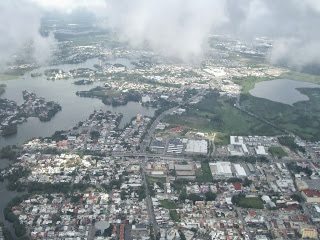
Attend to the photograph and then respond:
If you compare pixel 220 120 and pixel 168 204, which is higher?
pixel 168 204

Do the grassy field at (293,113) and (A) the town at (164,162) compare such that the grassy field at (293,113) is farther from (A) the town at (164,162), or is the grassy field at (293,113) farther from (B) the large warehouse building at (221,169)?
(B) the large warehouse building at (221,169)

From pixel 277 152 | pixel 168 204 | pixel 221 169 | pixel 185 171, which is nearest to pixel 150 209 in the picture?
pixel 168 204

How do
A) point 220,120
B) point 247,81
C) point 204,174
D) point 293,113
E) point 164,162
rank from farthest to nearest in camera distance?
1. point 247,81
2. point 293,113
3. point 220,120
4. point 164,162
5. point 204,174

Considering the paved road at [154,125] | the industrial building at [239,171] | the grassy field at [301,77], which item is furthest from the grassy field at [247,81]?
the industrial building at [239,171]

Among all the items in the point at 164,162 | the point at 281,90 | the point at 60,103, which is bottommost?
the point at 60,103

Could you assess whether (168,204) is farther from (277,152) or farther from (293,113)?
(293,113)

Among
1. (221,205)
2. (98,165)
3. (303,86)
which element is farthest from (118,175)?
(303,86)

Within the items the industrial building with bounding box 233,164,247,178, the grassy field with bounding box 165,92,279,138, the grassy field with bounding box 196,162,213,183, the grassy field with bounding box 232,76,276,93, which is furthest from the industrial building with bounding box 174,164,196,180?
the grassy field with bounding box 232,76,276,93
